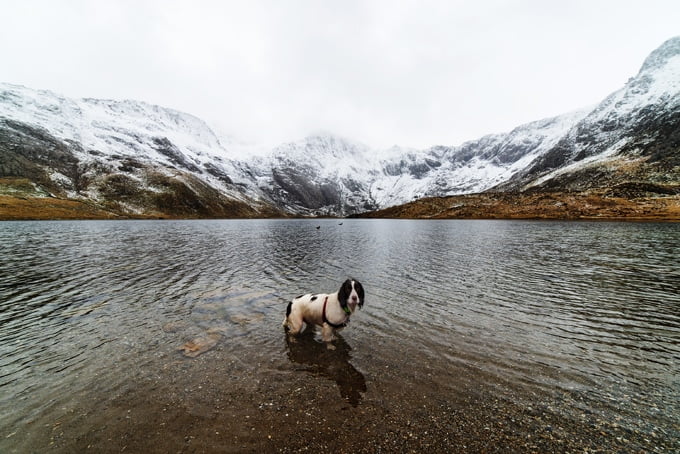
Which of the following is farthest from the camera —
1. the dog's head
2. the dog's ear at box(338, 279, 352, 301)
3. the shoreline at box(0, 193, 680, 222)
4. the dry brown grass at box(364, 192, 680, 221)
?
the shoreline at box(0, 193, 680, 222)

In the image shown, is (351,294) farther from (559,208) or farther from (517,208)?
(517,208)

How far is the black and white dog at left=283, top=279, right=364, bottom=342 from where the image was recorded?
12.0 metres

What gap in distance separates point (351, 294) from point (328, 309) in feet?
4.83

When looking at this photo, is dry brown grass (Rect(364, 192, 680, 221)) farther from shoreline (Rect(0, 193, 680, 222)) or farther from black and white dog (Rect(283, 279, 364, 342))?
black and white dog (Rect(283, 279, 364, 342))

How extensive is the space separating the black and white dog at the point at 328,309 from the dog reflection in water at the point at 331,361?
21.1 inches

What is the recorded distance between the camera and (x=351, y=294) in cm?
1189

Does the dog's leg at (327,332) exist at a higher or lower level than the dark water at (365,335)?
higher

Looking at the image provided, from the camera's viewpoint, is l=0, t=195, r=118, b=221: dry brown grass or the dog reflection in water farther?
l=0, t=195, r=118, b=221: dry brown grass

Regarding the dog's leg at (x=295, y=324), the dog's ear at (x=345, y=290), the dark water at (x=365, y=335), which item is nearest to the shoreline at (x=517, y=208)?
the dark water at (x=365, y=335)

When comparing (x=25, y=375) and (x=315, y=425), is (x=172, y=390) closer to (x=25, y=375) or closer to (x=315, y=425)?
(x=315, y=425)

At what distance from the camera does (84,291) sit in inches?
843

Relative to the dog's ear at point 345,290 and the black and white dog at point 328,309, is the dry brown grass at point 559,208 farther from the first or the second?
the dog's ear at point 345,290

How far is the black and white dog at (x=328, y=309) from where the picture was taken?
12.0 meters

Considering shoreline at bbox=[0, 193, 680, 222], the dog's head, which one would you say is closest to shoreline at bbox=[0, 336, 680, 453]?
the dog's head
